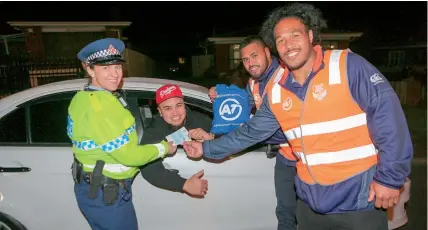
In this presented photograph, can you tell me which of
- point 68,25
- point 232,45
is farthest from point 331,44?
point 68,25

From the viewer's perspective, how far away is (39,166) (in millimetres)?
2738

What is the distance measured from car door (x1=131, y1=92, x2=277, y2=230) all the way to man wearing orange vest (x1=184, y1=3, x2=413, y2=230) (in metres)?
0.68

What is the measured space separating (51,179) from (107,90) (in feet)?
3.32

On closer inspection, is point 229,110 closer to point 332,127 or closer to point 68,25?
point 332,127

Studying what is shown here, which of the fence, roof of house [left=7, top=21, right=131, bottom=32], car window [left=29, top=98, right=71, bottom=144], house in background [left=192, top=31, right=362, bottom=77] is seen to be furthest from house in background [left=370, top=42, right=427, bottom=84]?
car window [left=29, top=98, right=71, bottom=144]

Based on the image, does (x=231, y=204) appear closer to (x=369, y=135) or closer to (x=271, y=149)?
(x=271, y=149)

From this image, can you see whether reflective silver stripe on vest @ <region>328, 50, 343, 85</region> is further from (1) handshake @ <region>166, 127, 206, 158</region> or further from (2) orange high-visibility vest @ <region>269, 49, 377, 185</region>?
(1) handshake @ <region>166, 127, 206, 158</region>

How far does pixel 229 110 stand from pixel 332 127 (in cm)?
104

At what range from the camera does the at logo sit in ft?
8.96

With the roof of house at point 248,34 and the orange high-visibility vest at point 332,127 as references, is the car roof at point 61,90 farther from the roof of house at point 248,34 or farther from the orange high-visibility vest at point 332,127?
the roof of house at point 248,34

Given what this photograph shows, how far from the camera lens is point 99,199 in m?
2.21

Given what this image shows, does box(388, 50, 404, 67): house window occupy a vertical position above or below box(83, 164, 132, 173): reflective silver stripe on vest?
below

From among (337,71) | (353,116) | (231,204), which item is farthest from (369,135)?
(231,204)

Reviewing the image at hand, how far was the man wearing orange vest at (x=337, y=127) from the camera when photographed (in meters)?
1.73
